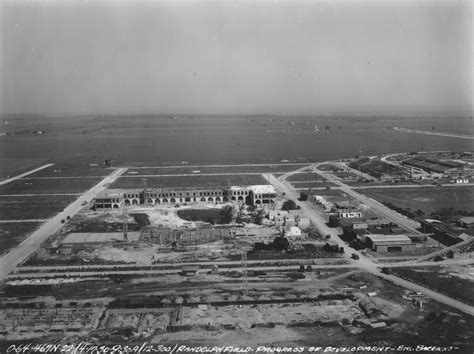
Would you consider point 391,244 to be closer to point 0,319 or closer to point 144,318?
point 144,318

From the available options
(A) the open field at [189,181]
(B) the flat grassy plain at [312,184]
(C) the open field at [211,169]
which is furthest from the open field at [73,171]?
(B) the flat grassy plain at [312,184]

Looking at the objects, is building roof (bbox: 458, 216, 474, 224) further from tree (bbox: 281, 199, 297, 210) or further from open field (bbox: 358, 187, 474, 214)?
tree (bbox: 281, 199, 297, 210)

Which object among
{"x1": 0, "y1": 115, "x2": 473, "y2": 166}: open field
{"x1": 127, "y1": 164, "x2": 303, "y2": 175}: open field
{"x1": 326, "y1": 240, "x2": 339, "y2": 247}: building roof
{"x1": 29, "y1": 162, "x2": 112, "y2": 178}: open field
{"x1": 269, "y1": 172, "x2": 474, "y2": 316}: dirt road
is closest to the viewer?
{"x1": 269, "y1": 172, "x2": 474, "y2": 316}: dirt road

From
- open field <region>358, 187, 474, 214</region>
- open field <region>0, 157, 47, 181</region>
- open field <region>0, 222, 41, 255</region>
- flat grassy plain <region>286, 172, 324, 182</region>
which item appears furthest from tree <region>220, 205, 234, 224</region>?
open field <region>0, 157, 47, 181</region>

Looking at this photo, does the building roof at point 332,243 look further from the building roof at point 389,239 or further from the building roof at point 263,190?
the building roof at point 263,190

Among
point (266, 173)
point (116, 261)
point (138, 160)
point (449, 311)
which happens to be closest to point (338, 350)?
point (449, 311)

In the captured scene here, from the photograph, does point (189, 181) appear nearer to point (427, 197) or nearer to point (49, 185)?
point (49, 185)
